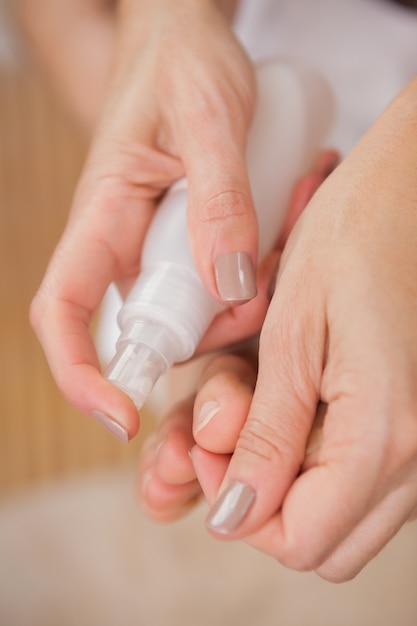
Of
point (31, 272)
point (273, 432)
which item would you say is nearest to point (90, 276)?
point (273, 432)

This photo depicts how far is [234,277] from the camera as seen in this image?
0.42m

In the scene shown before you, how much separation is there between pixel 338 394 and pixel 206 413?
92 mm

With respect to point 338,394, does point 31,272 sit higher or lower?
lower

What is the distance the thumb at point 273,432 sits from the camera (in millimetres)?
357

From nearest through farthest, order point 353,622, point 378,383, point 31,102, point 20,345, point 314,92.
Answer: point 378,383, point 314,92, point 353,622, point 20,345, point 31,102

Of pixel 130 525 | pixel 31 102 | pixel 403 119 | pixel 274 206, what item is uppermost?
pixel 403 119

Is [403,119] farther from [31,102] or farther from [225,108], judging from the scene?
[31,102]

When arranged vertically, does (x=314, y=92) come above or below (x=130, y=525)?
above

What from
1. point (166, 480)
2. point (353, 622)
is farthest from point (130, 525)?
point (166, 480)

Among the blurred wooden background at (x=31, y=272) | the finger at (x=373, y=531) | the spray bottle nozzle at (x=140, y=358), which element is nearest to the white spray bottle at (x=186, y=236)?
the spray bottle nozzle at (x=140, y=358)

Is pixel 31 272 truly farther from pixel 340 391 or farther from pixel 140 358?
pixel 340 391

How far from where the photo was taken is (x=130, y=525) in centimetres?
105

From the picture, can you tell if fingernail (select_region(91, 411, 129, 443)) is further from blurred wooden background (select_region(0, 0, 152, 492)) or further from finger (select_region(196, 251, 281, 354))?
blurred wooden background (select_region(0, 0, 152, 492))

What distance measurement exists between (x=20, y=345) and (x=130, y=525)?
0.38 metres
